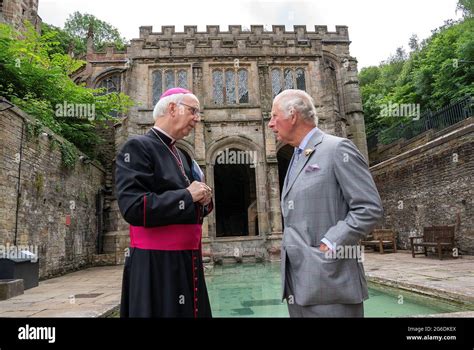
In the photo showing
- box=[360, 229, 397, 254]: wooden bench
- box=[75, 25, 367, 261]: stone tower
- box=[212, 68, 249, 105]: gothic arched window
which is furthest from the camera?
box=[212, 68, 249, 105]: gothic arched window

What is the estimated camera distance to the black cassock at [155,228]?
1996 millimetres

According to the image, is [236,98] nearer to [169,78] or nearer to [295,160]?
[169,78]

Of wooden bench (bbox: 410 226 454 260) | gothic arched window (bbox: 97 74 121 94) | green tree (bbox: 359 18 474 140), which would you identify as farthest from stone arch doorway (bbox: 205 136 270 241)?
gothic arched window (bbox: 97 74 121 94)

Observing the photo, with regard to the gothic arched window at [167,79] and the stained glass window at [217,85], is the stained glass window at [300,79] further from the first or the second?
the gothic arched window at [167,79]

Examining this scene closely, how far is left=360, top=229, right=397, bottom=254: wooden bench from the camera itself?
13.5 m

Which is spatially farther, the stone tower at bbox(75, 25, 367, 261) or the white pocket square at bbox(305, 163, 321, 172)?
the stone tower at bbox(75, 25, 367, 261)

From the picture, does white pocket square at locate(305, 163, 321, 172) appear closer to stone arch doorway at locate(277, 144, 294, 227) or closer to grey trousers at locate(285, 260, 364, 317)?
grey trousers at locate(285, 260, 364, 317)

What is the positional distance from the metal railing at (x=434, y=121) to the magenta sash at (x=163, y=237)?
15.6m

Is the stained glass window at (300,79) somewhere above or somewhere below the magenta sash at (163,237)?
above

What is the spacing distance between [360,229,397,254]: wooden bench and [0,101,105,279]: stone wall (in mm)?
11214

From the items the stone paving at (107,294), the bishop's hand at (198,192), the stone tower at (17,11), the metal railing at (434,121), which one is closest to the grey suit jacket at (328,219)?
the bishop's hand at (198,192)

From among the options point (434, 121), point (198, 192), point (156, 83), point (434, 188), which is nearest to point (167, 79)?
point (156, 83)

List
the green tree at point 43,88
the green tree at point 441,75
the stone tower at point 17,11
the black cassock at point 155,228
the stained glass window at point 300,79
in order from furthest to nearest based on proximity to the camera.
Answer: the stone tower at point 17,11, the green tree at point 441,75, the stained glass window at point 300,79, the green tree at point 43,88, the black cassock at point 155,228
